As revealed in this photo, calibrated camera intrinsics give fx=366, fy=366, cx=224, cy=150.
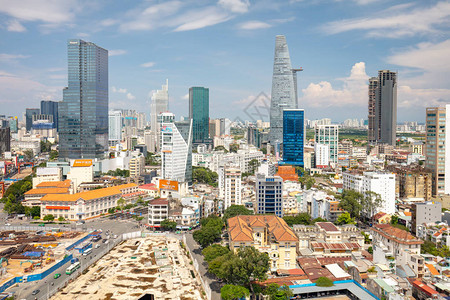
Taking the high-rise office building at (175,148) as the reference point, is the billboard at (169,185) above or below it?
below

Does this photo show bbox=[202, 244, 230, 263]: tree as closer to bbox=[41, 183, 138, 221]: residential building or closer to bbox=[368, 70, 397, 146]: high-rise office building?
bbox=[41, 183, 138, 221]: residential building

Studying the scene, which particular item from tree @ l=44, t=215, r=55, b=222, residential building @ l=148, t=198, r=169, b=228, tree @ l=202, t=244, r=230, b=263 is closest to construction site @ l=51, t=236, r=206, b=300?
tree @ l=202, t=244, r=230, b=263

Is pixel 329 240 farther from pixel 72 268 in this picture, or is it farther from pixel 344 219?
pixel 72 268

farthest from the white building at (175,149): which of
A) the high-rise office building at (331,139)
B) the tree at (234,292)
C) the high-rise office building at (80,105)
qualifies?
the high-rise office building at (331,139)

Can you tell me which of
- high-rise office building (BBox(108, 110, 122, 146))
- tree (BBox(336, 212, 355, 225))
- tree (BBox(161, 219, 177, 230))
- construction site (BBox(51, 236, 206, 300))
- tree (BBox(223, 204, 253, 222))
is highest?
high-rise office building (BBox(108, 110, 122, 146))

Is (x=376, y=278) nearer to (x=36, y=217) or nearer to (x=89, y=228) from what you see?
(x=89, y=228)

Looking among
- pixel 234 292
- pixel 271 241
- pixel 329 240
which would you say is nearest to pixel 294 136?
pixel 329 240

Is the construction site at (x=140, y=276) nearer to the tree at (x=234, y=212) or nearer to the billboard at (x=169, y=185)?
the tree at (x=234, y=212)
